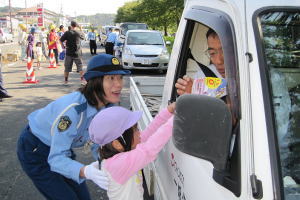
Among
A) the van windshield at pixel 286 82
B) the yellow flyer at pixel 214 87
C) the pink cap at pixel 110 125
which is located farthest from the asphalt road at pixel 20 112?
the van windshield at pixel 286 82

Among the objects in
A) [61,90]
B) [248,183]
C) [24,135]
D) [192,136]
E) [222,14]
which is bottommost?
[61,90]

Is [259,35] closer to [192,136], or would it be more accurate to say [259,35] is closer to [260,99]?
[260,99]

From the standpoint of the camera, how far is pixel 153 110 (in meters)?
3.86

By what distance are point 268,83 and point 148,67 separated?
11.3 meters

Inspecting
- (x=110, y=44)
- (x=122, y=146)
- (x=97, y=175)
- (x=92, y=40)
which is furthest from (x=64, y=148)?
(x=92, y=40)

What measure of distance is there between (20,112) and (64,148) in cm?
559

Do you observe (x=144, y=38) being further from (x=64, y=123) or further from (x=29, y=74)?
(x=64, y=123)

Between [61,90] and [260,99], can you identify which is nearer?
[260,99]

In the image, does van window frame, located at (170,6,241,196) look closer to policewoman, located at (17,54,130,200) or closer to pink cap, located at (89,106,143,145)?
pink cap, located at (89,106,143,145)

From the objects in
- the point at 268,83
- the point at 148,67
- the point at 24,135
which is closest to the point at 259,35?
the point at 268,83

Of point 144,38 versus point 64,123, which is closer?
point 64,123

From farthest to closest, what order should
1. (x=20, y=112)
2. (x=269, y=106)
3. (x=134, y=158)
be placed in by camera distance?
(x=20, y=112) < (x=134, y=158) < (x=269, y=106)

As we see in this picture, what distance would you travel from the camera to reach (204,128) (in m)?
1.13

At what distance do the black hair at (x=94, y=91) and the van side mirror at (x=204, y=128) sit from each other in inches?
42.7
